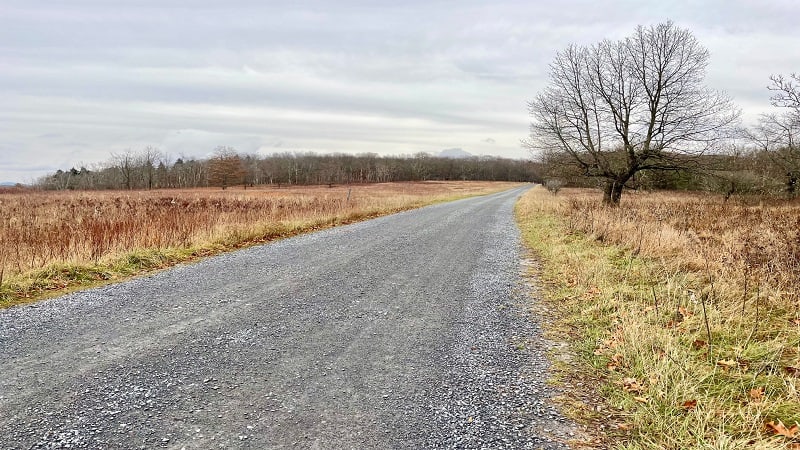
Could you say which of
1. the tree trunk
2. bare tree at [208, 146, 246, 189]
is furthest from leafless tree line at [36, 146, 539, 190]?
the tree trunk

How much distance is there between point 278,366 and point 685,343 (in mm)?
4017

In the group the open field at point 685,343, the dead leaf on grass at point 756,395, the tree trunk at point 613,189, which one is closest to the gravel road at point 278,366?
the open field at point 685,343

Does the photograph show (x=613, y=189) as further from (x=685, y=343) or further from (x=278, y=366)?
(x=278, y=366)

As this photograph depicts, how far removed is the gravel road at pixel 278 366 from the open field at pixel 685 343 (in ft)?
1.71

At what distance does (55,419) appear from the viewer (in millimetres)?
2832

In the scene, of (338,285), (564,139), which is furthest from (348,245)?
(564,139)

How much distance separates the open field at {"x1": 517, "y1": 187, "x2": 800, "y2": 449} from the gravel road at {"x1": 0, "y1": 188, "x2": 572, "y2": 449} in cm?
52

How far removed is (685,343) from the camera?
409 centimetres

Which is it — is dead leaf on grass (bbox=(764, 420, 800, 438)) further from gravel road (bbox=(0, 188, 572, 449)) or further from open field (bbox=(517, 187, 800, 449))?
gravel road (bbox=(0, 188, 572, 449))

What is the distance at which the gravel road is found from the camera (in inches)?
109

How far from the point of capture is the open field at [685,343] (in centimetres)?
279

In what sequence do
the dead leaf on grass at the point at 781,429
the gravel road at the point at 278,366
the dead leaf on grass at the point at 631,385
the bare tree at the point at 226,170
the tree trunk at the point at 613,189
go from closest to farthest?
the dead leaf on grass at the point at 781,429, the gravel road at the point at 278,366, the dead leaf on grass at the point at 631,385, the tree trunk at the point at 613,189, the bare tree at the point at 226,170

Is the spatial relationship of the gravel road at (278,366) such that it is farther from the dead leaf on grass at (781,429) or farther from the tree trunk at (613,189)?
the tree trunk at (613,189)

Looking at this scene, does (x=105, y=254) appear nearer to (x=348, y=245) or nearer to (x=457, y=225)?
(x=348, y=245)
